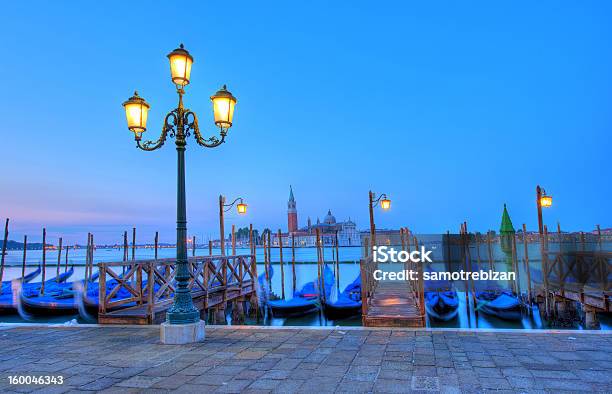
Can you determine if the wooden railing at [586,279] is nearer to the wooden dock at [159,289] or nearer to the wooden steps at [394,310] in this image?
the wooden steps at [394,310]

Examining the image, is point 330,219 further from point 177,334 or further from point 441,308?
point 177,334

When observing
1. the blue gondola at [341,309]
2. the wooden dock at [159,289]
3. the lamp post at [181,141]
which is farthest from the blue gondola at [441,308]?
the lamp post at [181,141]

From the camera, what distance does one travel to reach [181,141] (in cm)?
593

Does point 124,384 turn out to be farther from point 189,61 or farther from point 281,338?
point 189,61

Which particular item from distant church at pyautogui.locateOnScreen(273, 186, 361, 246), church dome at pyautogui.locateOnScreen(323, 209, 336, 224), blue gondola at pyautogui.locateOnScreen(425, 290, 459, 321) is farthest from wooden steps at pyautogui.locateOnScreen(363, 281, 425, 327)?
church dome at pyautogui.locateOnScreen(323, 209, 336, 224)

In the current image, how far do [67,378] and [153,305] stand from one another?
417 centimetres

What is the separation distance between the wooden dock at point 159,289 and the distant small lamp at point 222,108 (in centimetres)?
386

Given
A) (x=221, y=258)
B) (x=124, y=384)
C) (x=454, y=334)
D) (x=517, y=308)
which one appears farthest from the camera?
(x=517, y=308)

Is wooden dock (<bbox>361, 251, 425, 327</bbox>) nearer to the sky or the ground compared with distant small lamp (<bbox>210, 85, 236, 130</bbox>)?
nearer to the ground

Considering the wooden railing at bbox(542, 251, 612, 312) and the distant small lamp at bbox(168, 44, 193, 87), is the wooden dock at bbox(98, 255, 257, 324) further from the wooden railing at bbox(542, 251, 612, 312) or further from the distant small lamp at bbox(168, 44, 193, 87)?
the wooden railing at bbox(542, 251, 612, 312)

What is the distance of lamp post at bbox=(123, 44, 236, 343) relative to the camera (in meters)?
5.61

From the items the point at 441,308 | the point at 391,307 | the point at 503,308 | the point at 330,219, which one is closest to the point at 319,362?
the point at 391,307

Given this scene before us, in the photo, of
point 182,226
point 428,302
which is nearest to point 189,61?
point 182,226

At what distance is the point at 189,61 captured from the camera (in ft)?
19.0
